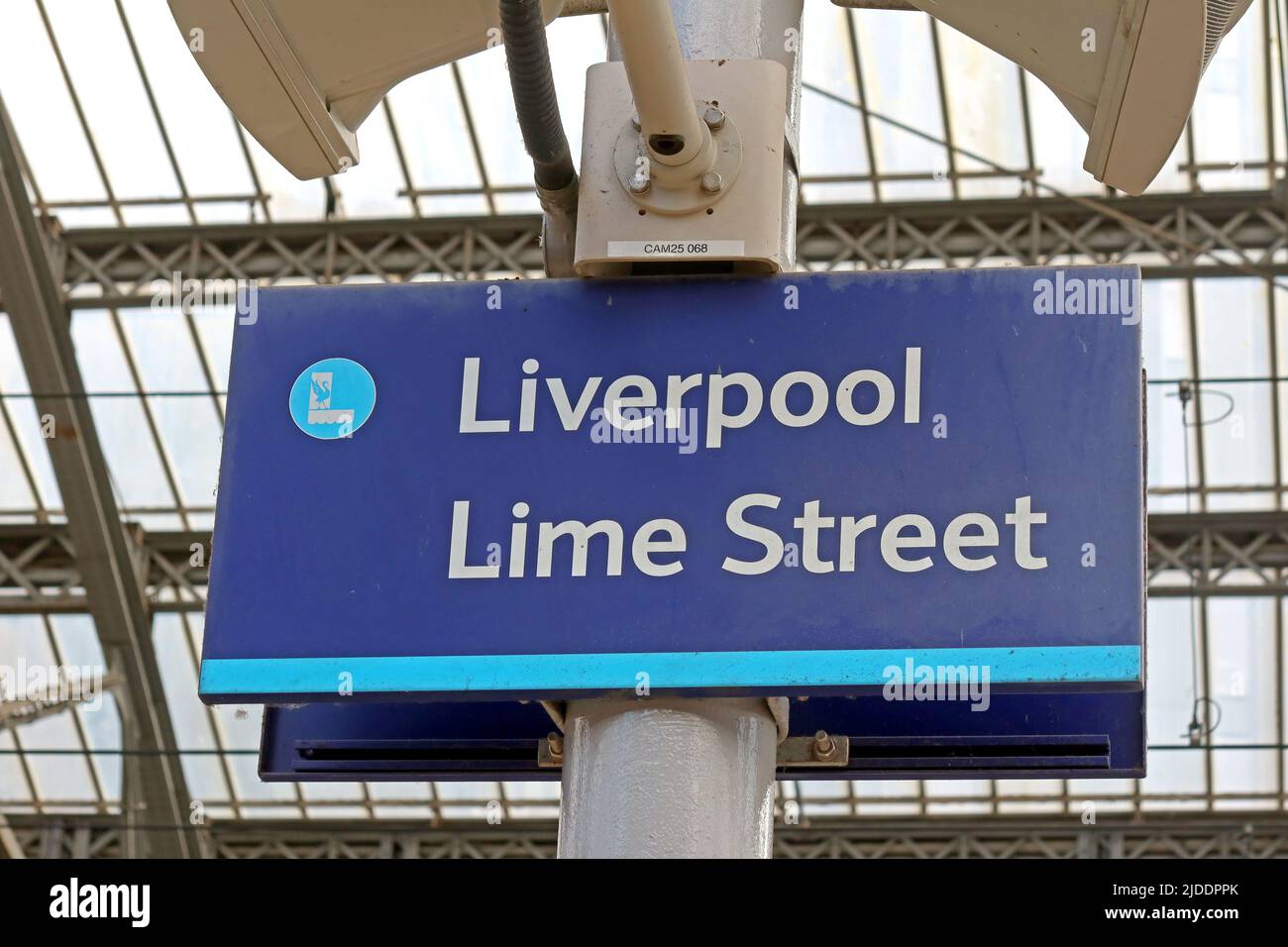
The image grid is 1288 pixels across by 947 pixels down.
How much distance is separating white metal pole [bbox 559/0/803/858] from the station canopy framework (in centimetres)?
1198

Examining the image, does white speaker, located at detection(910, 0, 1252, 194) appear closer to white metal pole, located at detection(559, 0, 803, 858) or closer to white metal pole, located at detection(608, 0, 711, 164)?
white metal pole, located at detection(608, 0, 711, 164)

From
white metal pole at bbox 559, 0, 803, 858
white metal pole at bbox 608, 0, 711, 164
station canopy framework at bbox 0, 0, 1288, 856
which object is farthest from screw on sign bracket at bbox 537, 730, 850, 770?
station canopy framework at bbox 0, 0, 1288, 856

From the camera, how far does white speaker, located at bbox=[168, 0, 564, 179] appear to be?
8.58ft

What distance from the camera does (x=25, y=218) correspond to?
16.0 m

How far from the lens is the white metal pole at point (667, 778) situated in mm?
2203

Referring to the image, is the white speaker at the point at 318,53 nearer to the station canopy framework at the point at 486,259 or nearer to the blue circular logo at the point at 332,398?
the blue circular logo at the point at 332,398

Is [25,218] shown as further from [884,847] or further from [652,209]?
[652,209]

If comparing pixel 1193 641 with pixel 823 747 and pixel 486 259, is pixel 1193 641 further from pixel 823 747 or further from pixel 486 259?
pixel 823 747

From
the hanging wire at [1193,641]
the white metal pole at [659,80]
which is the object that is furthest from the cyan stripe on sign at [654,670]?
the hanging wire at [1193,641]

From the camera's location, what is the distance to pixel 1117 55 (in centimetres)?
254

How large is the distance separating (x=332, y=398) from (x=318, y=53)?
461mm

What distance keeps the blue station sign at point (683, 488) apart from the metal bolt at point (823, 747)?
0.76ft
